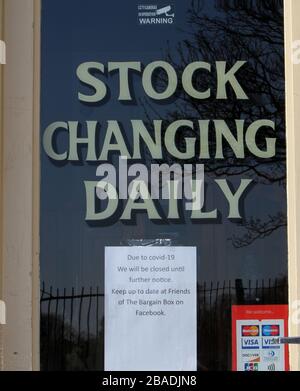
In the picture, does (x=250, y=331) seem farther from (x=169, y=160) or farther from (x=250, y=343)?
(x=169, y=160)

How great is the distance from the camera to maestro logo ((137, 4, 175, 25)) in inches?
163

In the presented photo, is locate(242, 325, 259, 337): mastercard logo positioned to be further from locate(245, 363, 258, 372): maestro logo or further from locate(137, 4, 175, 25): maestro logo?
locate(137, 4, 175, 25): maestro logo

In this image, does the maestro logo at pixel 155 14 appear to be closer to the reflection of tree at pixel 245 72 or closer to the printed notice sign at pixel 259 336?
the reflection of tree at pixel 245 72

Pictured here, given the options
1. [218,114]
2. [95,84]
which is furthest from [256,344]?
[95,84]

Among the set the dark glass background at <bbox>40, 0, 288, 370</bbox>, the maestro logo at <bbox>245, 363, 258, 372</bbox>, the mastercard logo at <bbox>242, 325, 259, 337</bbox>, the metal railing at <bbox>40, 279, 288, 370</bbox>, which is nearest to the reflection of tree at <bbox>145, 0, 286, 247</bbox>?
the dark glass background at <bbox>40, 0, 288, 370</bbox>

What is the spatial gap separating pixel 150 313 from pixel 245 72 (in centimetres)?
126

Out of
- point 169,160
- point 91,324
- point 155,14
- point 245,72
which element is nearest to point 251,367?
point 91,324

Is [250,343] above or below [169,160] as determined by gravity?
below

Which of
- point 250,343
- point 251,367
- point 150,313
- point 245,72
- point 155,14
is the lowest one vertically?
point 251,367

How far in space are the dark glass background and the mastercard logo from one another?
8 cm

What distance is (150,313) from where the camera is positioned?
13.1 ft

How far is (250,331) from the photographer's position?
4.03 m

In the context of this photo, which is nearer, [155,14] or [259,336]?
[259,336]
